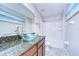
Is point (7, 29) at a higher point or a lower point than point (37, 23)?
lower

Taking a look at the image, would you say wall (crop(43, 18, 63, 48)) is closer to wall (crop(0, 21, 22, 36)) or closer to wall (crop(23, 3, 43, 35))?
wall (crop(23, 3, 43, 35))

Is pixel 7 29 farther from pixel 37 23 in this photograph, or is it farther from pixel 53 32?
pixel 53 32

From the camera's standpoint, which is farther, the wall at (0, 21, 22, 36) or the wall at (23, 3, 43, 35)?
the wall at (23, 3, 43, 35)

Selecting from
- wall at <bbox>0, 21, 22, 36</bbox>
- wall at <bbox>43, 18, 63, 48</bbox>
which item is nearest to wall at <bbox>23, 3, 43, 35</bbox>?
wall at <bbox>43, 18, 63, 48</bbox>

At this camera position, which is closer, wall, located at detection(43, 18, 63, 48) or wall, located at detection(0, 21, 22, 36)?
wall, located at detection(0, 21, 22, 36)

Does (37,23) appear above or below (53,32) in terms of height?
above

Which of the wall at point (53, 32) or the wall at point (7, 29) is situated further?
the wall at point (53, 32)

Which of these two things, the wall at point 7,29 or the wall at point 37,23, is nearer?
the wall at point 7,29

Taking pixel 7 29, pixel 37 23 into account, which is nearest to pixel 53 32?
pixel 37 23

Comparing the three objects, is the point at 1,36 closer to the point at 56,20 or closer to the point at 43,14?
the point at 43,14

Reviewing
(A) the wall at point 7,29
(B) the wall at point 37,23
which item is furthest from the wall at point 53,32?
(A) the wall at point 7,29

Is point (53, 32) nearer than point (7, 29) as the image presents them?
No

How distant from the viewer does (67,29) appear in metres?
3.02

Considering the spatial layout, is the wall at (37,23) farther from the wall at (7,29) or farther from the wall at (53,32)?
the wall at (7,29)
